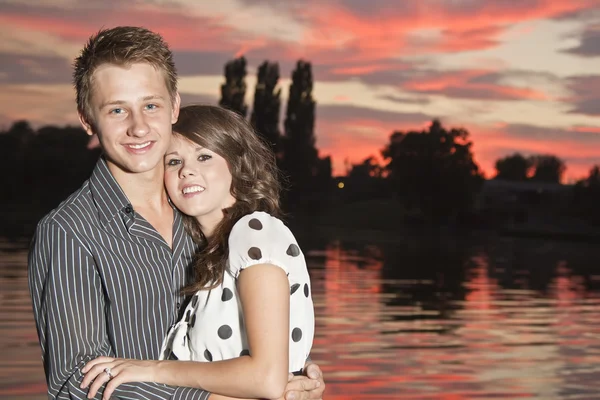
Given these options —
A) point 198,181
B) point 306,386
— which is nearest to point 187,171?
point 198,181

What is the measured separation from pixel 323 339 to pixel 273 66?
40619mm

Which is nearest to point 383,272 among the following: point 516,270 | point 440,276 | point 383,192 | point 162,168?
point 440,276

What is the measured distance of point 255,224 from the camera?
2.76m

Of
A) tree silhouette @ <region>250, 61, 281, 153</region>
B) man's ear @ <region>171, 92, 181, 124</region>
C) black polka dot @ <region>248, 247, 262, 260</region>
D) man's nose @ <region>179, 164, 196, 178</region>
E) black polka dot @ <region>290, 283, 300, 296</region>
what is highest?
tree silhouette @ <region>250, 61, 281, 153</region>

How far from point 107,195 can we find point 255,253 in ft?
1.53

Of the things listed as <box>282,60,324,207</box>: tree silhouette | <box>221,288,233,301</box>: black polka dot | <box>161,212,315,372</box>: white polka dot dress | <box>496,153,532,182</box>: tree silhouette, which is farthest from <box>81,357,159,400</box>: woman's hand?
<box>496,153,532,182</box>: tree silhouette

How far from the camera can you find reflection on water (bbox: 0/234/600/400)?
8.07 meters

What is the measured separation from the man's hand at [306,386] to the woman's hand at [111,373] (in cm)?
39

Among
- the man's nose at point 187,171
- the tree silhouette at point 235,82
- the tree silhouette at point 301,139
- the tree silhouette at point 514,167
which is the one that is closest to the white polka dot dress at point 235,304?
the man's nose at point 187,171

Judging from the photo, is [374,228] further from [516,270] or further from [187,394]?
[187,394]

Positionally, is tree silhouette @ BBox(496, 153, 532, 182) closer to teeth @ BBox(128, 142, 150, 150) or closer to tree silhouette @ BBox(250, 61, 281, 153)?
tree silhouette @ BBox(250, 61, 281, 153)

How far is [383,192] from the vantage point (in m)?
61.7

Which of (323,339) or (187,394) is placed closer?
(187,394)

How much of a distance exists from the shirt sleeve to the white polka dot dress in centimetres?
16
